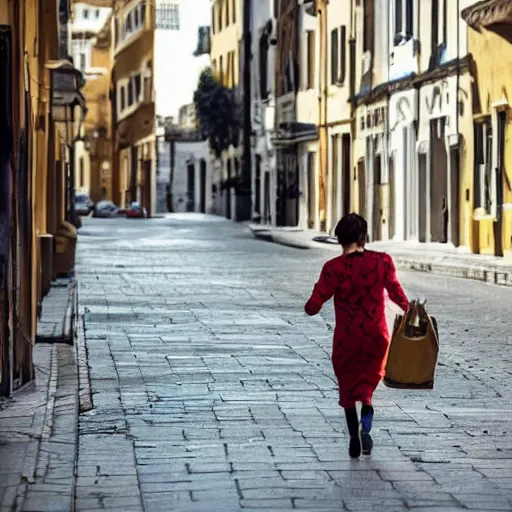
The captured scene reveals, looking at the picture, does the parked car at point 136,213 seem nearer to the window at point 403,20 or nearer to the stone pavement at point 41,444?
the window at point 403,20

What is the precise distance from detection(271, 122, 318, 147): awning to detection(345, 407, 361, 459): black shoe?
1682 inches

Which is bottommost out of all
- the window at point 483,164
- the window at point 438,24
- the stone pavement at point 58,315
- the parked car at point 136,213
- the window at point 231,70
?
the stone pavement at point 58,315

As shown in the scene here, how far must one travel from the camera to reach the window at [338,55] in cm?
4678

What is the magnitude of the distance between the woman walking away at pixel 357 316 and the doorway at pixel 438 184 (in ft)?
91.4

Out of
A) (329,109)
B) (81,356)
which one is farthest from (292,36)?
(81,356)

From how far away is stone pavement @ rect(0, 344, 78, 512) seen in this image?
263 inches

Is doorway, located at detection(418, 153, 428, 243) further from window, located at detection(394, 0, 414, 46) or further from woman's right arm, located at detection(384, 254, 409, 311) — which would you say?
woman's right arm, located at detection(384, 254, 409, 311)

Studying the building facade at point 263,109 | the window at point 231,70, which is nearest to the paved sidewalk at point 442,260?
the building facade at point 263,109

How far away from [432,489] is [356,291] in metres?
1.32

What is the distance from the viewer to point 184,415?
9.37m

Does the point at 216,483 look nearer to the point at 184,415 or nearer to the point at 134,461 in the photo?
the point at 134,461

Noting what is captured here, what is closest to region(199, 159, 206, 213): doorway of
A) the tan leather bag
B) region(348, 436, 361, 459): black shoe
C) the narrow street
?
the narrow street

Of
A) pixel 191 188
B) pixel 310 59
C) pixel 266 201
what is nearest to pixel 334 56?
pixel 310 59

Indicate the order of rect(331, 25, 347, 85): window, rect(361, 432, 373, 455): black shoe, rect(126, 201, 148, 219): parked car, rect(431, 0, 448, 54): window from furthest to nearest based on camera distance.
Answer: rect(126, 201, 148, 219): parked car, rect(331, 25, 347, 85): window, rect(431, 0, 448, 54): window, rect(361, 432, 373, 455): black shoe
